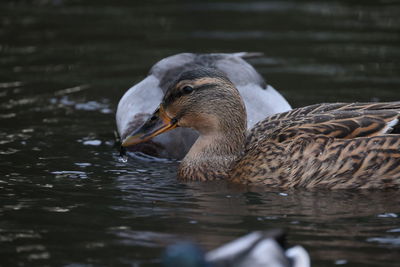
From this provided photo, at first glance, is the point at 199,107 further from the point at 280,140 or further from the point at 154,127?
the point at 280,140

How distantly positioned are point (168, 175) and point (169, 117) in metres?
0.57

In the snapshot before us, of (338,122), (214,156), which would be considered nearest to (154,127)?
(214,156)

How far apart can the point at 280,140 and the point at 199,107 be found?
85cm

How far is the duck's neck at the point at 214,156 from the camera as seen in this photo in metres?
8.07

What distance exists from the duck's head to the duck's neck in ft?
0.17

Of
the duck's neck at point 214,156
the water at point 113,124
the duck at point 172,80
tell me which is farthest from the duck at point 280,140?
the duck at point 172,80

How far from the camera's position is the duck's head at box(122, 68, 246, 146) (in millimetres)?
8047

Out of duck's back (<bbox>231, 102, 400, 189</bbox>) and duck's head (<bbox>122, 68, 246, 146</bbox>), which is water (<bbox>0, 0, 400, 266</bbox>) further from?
duck's head (<bbox>122, 68, 246, 146</bbox>)

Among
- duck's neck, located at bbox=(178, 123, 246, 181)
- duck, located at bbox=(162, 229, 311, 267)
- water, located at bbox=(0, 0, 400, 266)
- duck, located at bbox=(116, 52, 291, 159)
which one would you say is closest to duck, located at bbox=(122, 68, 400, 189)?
duck's neck, located at bbox=(178, 123, 246, 181)

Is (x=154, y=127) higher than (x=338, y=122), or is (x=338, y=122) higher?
(x=338, y=122)

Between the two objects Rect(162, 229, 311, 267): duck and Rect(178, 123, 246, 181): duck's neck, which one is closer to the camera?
Rect(162, 229, 311, 267): duck

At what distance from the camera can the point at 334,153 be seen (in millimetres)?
Result: 7512

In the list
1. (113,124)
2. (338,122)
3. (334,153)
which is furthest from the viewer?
(113,124)

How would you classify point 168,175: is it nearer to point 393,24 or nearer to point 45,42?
point 45,42
